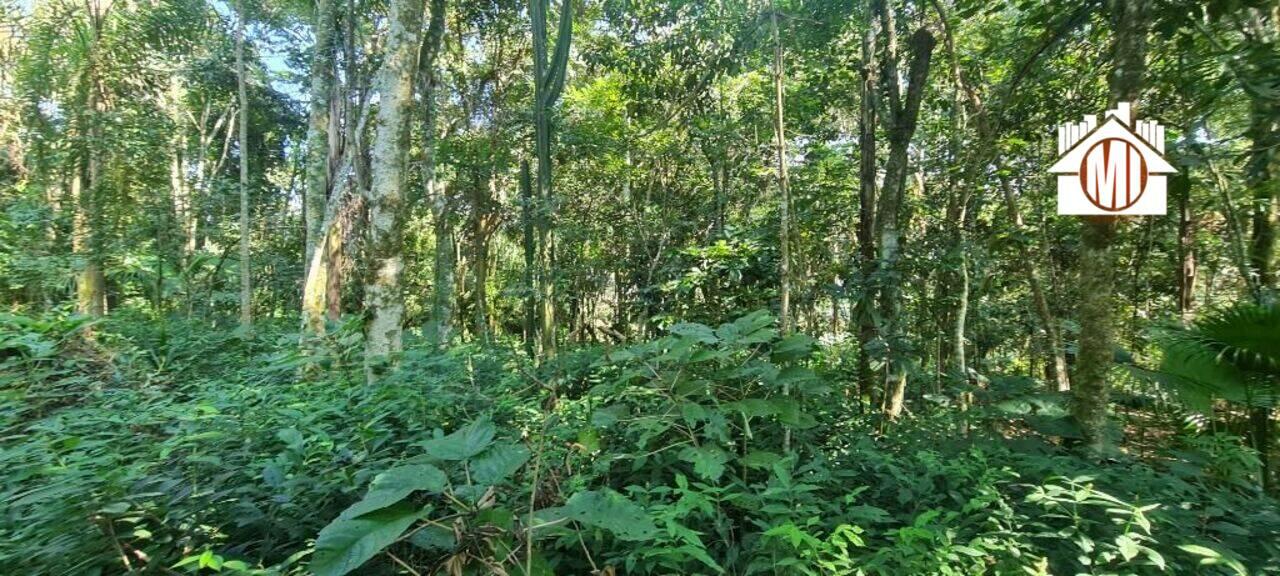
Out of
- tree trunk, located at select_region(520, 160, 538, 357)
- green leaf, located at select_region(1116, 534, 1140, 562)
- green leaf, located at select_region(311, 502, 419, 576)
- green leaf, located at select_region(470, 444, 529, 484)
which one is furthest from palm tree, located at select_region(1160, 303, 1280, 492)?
tree trunk, located at select_region(520, 160, 538, 357)

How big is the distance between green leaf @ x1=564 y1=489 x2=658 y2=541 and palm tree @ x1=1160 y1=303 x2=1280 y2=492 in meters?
3.43

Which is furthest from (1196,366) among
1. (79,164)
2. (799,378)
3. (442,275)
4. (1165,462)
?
(79,164)

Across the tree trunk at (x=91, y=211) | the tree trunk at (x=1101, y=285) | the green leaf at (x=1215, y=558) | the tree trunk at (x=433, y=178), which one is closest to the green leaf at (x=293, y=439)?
the green leaf at (x=1215, y=558)

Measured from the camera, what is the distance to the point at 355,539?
1715mm

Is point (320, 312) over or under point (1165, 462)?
over

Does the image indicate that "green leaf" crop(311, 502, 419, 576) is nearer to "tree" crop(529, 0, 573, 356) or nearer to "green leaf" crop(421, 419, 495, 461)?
"green leaf" crop(421, 419, 495, 461)

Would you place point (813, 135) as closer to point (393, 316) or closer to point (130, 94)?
point (393, 316)

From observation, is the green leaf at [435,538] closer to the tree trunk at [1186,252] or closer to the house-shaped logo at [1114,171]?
the house-shaped logo at [1114,171]

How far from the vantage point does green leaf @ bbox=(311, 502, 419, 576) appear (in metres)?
1.64

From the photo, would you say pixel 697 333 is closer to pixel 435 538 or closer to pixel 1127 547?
pixel 435 538

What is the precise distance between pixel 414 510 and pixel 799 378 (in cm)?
168

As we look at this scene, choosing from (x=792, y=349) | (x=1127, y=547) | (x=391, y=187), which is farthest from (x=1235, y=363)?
(x=391, y=187)

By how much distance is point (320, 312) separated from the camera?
24.2 feet

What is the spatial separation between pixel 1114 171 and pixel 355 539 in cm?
418
